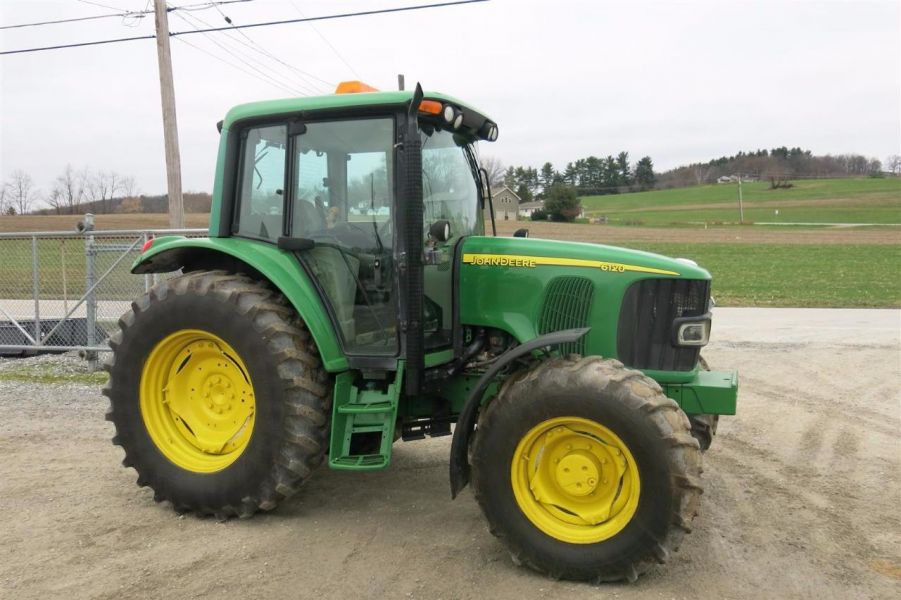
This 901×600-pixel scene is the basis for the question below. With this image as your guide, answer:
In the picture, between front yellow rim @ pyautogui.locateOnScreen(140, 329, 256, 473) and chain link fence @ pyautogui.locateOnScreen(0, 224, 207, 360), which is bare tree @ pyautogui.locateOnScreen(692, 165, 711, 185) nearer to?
chain link fence @ pyautogui.locateOnScreen(0, 224, 207, 360)

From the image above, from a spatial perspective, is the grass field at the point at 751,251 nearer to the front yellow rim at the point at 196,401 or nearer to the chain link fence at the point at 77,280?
the chain link fence at the point at 77,280

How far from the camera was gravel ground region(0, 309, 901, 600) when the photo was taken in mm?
3461

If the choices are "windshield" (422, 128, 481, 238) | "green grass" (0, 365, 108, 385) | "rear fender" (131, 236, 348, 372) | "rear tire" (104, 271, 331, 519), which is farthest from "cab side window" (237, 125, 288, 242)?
"green grass" (0, 365, 108, 385)

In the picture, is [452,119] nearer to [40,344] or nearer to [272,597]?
[272,597]

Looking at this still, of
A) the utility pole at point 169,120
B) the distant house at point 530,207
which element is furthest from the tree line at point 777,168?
the utility pole at point 169,120

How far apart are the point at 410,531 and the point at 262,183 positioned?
89.4 inches

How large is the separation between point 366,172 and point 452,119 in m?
0.59

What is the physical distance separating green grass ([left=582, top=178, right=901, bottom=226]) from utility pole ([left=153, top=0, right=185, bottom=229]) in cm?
5373

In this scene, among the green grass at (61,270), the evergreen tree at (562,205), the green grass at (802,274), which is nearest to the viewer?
the green grass at (61,270)

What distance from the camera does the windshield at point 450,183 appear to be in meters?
4.21

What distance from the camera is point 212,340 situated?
14.2 ft

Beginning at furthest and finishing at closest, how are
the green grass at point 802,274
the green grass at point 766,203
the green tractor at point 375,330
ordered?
1. the green grass at point 766,203
2. the green grass at point 802,274
3. the green tractor at point 375,330

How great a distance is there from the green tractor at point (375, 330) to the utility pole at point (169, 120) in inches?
341

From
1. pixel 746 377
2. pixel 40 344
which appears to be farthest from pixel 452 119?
pixel 40 344
